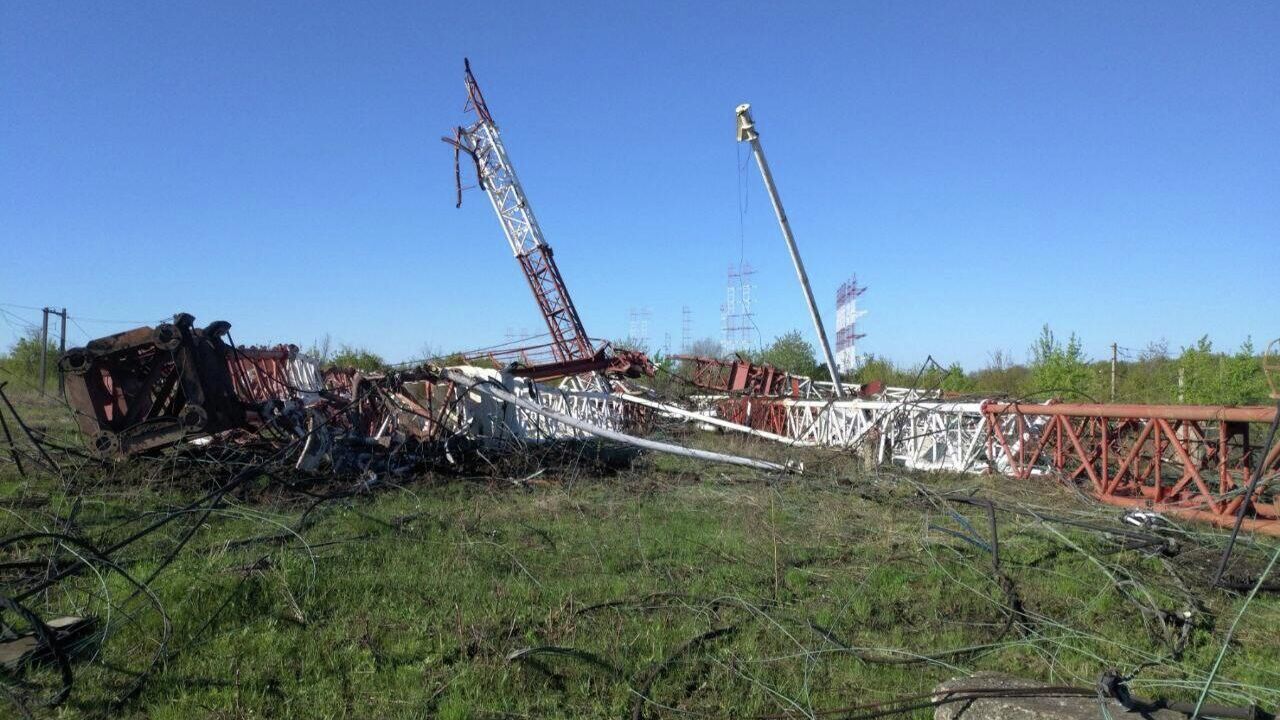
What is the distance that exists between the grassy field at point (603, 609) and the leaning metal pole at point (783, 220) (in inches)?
300

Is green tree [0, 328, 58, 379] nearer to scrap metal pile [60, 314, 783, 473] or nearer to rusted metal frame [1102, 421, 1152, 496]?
scrap metal pile [60, 314, 783, 473]

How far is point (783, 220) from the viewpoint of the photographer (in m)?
15.5

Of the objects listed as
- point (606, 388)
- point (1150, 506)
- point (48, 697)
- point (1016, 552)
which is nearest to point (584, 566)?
point (48, 697)

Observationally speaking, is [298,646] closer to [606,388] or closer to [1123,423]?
[1123,423]

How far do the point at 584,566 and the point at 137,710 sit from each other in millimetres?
3030

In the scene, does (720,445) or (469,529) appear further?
(720,445)

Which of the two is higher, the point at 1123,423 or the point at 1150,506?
the point at 1123,423

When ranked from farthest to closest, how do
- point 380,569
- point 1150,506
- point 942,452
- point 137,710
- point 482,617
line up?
point 942,452, point 1150,506, point 380,569, point 482,617, point 137,710

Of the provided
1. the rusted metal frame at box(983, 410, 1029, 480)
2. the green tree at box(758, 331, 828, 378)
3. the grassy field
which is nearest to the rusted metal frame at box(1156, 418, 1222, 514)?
the grassy field

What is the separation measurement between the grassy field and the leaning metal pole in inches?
300

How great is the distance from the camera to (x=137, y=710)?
358 centimetres

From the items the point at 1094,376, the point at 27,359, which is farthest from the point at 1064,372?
the point at 27,359

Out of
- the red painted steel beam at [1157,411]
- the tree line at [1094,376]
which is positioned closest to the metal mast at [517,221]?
the tree line at [1094,376]

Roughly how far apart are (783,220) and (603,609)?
1214 cm
